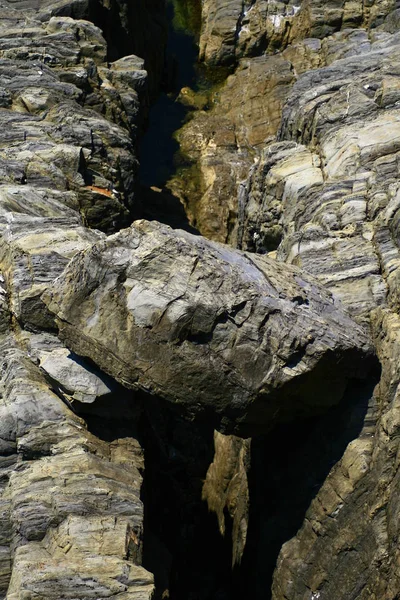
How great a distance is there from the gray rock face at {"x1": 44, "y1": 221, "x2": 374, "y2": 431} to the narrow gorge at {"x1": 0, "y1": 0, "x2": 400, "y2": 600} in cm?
4

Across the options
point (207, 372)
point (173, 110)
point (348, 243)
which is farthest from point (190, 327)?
point (173, 110)

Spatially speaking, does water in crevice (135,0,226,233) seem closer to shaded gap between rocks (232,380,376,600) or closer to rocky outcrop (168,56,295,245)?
rocky outcrop (168,56,295,245)

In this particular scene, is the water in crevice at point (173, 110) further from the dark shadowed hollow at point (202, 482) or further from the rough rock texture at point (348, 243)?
the dark shadowed hollow at point (202, 482)

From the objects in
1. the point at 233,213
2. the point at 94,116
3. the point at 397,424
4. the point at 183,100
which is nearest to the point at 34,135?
the point at 94,116

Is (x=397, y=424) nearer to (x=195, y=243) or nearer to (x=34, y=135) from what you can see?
(x=195, y=243)

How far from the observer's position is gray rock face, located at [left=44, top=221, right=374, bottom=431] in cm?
1758

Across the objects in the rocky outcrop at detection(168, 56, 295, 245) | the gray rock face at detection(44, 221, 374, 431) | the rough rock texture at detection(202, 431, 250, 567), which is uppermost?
the rocky outcrop at detection(168, 56, 295, 245)

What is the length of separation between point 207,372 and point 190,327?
105 cm

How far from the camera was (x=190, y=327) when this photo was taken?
57.6 feet

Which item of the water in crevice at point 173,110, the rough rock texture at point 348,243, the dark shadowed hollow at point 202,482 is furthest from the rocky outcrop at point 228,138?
the dark shadowed hollow at point 202,482

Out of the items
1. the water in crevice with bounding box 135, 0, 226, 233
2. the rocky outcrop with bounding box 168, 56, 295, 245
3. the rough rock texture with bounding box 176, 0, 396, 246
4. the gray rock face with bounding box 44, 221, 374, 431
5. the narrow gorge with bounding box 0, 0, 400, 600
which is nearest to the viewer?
the narrow gorge with bounding box 0, 0, 400, 600

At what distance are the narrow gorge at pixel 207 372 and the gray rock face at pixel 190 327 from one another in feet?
0.14


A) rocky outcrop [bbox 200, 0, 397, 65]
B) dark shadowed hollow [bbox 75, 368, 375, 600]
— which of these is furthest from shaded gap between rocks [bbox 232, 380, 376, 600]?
rocky outcrop [bbox 200, 0, 397, 65]

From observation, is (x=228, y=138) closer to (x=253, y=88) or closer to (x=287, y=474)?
(x=253, y=88)
